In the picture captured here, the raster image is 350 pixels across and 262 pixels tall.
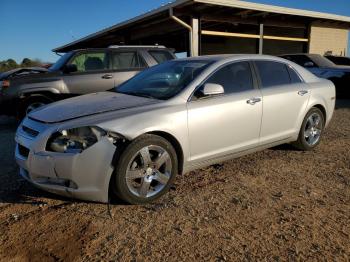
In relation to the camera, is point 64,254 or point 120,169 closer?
point 64,254

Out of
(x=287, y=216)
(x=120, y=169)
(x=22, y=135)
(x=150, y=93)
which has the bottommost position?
(x=287, y=216)

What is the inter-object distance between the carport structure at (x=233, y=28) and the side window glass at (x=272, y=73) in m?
7.07

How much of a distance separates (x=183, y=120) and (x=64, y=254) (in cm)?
176

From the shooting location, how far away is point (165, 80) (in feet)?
14.9

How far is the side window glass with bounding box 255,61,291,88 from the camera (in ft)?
16.0

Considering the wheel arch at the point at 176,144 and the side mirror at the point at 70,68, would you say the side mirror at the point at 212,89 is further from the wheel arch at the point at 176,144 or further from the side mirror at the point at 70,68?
the side mirror at the point at 70,68

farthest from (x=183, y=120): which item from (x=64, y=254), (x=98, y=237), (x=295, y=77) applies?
(x=295, y=77)

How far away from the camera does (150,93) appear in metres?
4.33

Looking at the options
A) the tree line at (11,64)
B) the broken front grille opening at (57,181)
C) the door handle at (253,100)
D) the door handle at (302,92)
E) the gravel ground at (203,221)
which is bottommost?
the tree line at (11,64)

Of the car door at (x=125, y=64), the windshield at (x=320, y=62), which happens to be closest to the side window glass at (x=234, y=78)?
the car door at (x=125, y=64)

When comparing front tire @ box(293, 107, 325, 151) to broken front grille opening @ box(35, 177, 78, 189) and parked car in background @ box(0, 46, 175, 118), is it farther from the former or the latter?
parked car in background @ box(0, 46, 175, 118)

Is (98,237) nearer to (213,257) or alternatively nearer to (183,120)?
(213,257)

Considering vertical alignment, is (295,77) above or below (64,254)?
above

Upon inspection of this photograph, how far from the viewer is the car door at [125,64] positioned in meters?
8.49
